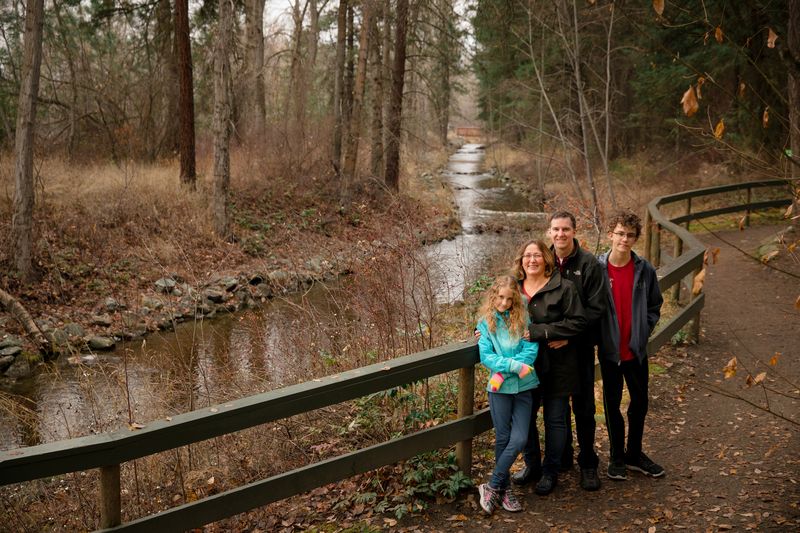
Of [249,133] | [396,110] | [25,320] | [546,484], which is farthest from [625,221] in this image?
[249,133]

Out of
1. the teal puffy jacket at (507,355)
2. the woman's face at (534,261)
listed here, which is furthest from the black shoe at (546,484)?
the woman's face at (534,261)

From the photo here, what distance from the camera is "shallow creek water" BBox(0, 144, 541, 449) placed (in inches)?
310

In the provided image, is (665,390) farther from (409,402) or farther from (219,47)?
(219,47)

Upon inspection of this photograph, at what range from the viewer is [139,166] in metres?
20.8

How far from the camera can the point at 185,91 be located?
19656mm

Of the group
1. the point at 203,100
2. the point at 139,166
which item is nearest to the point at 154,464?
the point at 139,166

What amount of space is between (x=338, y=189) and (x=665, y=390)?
56.5ft

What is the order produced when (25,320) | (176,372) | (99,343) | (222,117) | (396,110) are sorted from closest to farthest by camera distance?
(176,372), (25,320), (99,343), (222,117), (396,110)

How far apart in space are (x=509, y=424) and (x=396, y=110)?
808 inches

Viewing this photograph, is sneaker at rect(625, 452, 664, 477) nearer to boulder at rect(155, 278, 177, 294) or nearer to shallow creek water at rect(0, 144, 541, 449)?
shallow creek water at rect(0, 144, 541, 449)

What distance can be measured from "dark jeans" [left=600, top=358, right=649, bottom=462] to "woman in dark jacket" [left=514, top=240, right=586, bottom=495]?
477 millimetres

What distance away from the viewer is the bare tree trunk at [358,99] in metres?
20.4

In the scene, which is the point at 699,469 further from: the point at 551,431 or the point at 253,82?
the point at 253,82

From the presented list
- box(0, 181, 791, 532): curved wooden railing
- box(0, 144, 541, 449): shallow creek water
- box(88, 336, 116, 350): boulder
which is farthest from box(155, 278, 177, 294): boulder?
box(0, 181, 791, 532): curved wooden railing
